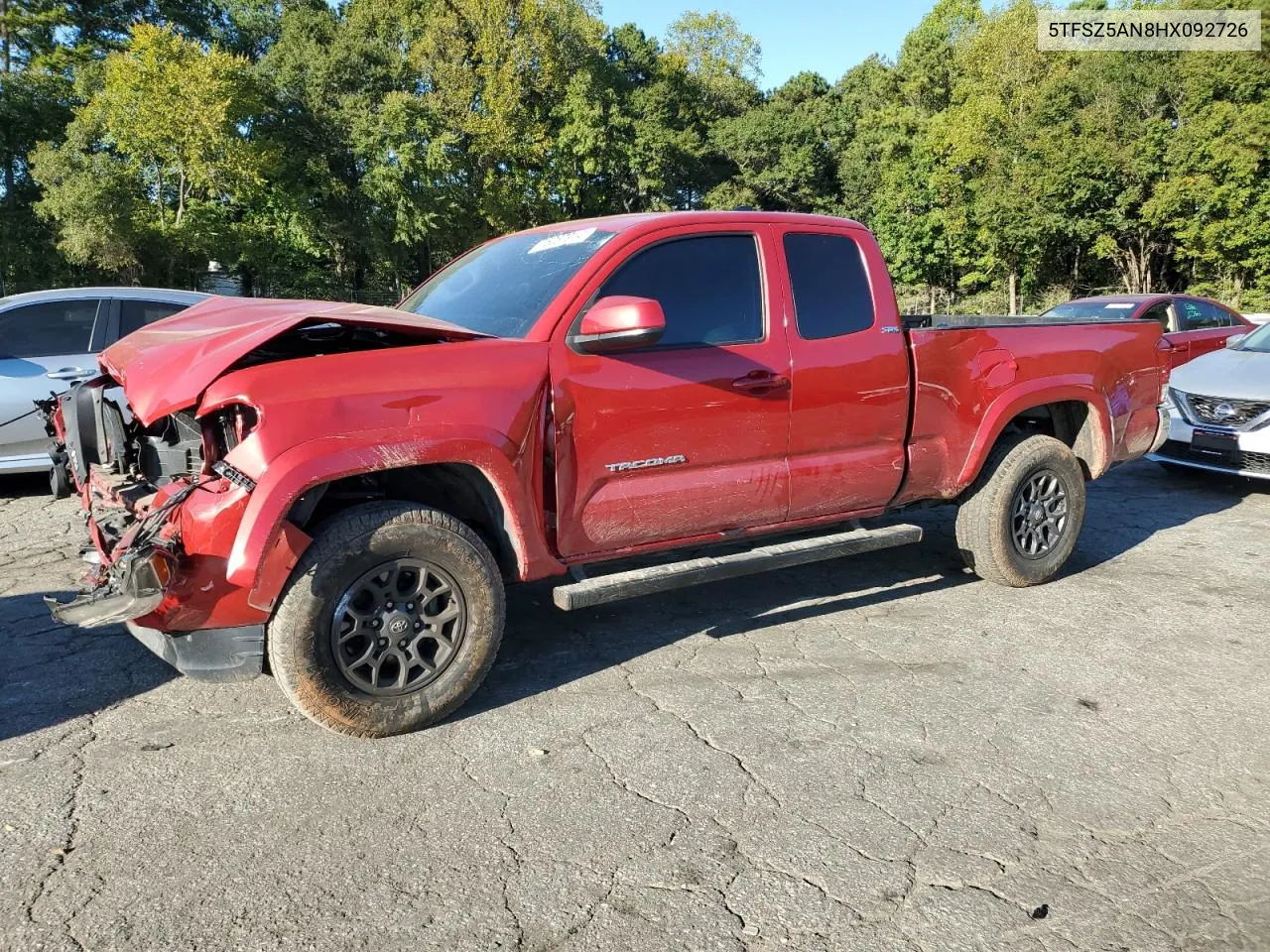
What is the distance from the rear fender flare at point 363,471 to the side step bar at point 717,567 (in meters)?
0.24

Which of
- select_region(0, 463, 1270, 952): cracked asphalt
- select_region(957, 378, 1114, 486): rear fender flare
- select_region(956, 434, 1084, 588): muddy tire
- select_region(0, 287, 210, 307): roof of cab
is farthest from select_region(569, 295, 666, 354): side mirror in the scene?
select_region(0, 287, 210, 307): roof of cab

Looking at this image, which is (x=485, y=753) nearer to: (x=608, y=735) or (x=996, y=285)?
(x=608, y=735)

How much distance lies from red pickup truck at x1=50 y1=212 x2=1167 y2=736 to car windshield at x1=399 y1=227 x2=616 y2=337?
2 centimetres

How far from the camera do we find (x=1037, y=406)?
538 cm

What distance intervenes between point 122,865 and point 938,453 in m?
3.95

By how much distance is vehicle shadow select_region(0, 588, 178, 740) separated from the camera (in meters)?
3.65

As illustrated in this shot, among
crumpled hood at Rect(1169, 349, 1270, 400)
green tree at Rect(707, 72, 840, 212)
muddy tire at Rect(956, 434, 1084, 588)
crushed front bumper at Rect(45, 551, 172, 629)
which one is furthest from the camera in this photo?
green tree at Rect(707, 72, 840, 212)

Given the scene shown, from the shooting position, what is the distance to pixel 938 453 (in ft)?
15.9

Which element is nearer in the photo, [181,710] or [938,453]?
[181,710]

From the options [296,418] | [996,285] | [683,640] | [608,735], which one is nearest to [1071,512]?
[683,640]

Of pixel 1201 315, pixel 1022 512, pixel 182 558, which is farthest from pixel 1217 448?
pixel 182 558

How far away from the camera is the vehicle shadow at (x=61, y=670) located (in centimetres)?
365

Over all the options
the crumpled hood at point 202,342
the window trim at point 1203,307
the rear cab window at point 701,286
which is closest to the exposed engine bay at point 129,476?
the crumpled hood at point 202,342

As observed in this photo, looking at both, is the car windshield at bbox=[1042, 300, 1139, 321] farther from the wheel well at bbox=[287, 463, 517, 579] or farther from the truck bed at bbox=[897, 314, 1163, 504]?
the wheel well at bbox=[287, 463, 517, 579]
